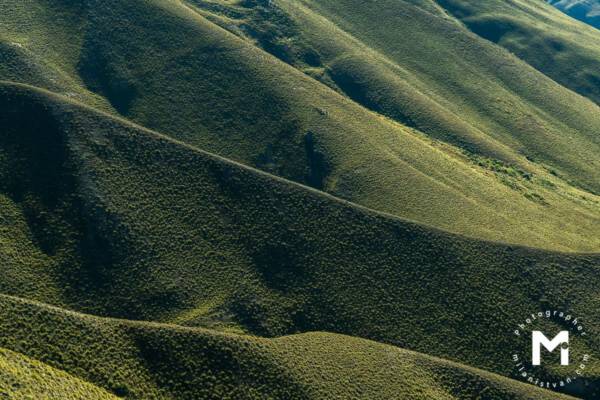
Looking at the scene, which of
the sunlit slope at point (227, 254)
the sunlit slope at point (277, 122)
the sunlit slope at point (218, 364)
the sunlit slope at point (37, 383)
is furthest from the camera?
the sunlit slope at point (277, 122)

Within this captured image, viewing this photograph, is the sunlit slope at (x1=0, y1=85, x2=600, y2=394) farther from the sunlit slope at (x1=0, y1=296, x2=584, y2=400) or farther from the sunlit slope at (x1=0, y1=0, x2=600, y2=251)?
the sunlit slope at (x1=0, y1=0, x2=600, y2=251)

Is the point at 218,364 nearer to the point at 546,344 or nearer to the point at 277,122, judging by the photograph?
the point at 546,344

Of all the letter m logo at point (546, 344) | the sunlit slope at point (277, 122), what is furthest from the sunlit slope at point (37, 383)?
the sunlit slope at point (277, 122)

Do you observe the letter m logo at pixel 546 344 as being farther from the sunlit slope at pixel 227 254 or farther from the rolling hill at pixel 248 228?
the sunlit slope at pixel 227 254

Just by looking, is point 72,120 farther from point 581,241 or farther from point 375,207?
point 581,241

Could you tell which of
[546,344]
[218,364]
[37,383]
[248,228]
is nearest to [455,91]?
[248,228]

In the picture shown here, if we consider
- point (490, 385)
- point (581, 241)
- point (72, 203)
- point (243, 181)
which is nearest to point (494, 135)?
point (581, 241)
